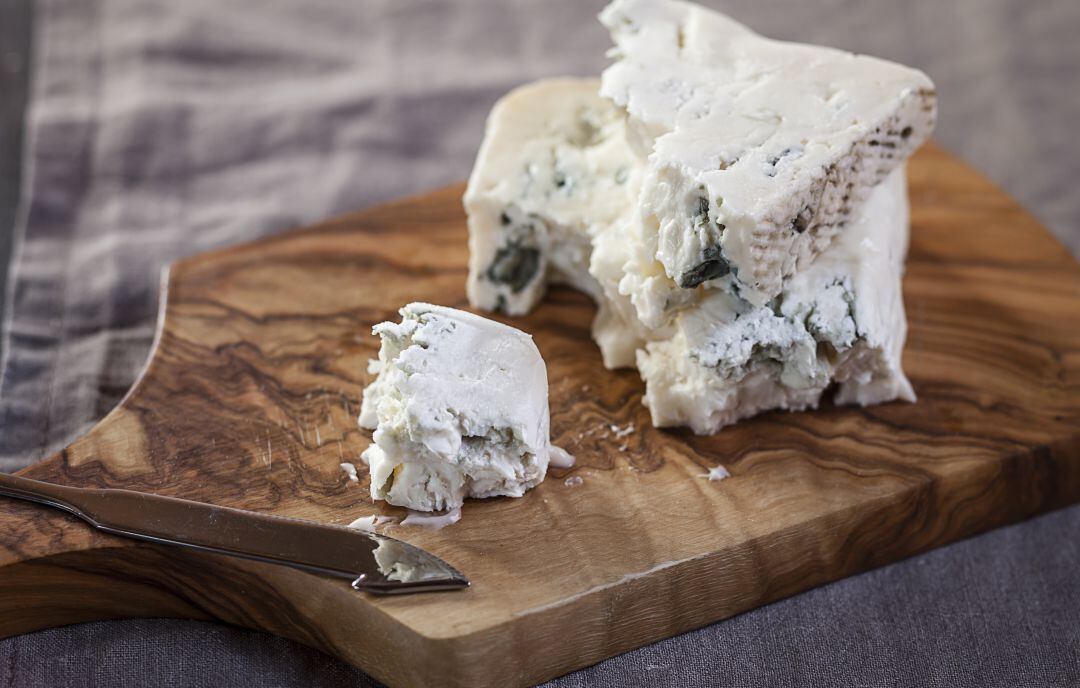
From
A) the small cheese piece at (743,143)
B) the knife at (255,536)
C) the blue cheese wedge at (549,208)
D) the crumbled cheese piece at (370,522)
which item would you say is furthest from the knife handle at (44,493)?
the small cheese piece at (743,143)

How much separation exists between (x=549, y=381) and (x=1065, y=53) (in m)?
2.53

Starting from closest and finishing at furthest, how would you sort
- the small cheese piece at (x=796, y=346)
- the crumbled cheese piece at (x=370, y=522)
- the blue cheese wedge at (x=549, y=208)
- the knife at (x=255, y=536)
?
the knife at (x=255, y=536), the crumbled cheese piece at (x=370, y=522), the small cheese piece at (x=796, y=346), the blue cheese wedge at (x=549, y=208)

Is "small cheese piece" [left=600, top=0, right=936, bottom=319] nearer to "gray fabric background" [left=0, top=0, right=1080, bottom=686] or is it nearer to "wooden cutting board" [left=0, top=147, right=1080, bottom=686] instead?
"wooden cutting board" [left=0, top=147, right=1080, bottom=686]

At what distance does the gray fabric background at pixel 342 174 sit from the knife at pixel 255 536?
9.8 inches

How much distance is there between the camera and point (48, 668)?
2.31 metres

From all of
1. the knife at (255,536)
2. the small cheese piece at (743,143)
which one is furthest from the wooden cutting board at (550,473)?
the small cheese piece at (743,143)

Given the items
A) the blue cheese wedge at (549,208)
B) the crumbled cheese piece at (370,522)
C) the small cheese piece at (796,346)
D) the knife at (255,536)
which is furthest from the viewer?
the blue cheese wedge at (549,208)

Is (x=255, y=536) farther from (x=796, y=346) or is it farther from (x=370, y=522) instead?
(x=796, y=346)

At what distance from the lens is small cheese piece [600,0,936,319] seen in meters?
2.31

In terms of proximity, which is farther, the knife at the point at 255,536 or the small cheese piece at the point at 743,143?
the small cheese piece at the point at 743,143

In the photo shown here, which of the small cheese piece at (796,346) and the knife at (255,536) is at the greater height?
the small cheese piece at (796,346)

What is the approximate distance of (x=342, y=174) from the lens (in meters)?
3.71

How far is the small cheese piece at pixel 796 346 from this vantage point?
7.96 ft

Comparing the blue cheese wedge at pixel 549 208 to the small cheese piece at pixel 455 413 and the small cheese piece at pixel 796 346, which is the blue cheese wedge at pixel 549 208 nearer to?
the small cheese piece at pixel 796 346
